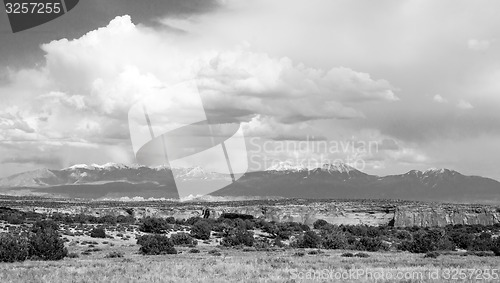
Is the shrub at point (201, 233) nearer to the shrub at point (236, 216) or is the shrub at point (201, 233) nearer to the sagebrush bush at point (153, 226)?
the sagebrush bush at point (153, 226)

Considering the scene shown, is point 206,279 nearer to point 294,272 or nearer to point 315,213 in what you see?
point 294,272

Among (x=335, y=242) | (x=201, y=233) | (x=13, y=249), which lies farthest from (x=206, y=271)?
(x=201, y=233)

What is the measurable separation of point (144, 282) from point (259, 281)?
5046 mm

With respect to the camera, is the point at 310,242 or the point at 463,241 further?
the point at 463,241

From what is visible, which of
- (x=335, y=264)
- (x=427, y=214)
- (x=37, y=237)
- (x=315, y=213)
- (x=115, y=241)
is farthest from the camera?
(x=315, y=213)

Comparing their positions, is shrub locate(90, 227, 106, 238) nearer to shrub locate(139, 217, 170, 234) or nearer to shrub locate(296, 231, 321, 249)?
shrub locate(139, 217, 170, 234)

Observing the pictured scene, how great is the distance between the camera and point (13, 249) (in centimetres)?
3247

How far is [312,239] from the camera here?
1969 inches

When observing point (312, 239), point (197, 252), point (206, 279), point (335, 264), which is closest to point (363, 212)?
point (312, 239)

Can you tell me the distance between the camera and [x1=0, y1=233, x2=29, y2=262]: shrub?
3209cm

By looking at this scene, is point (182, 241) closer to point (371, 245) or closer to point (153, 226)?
point (153, 226)

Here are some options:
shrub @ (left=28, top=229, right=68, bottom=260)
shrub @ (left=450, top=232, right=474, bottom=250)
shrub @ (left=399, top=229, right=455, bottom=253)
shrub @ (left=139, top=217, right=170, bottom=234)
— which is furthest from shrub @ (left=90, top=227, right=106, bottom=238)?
shrub @ (left=450, top=232, right=474, bottom=250)

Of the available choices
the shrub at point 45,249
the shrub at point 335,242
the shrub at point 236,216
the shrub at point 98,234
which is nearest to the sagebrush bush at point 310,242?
the shrub at point 335,242

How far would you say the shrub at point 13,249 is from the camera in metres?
32.1
